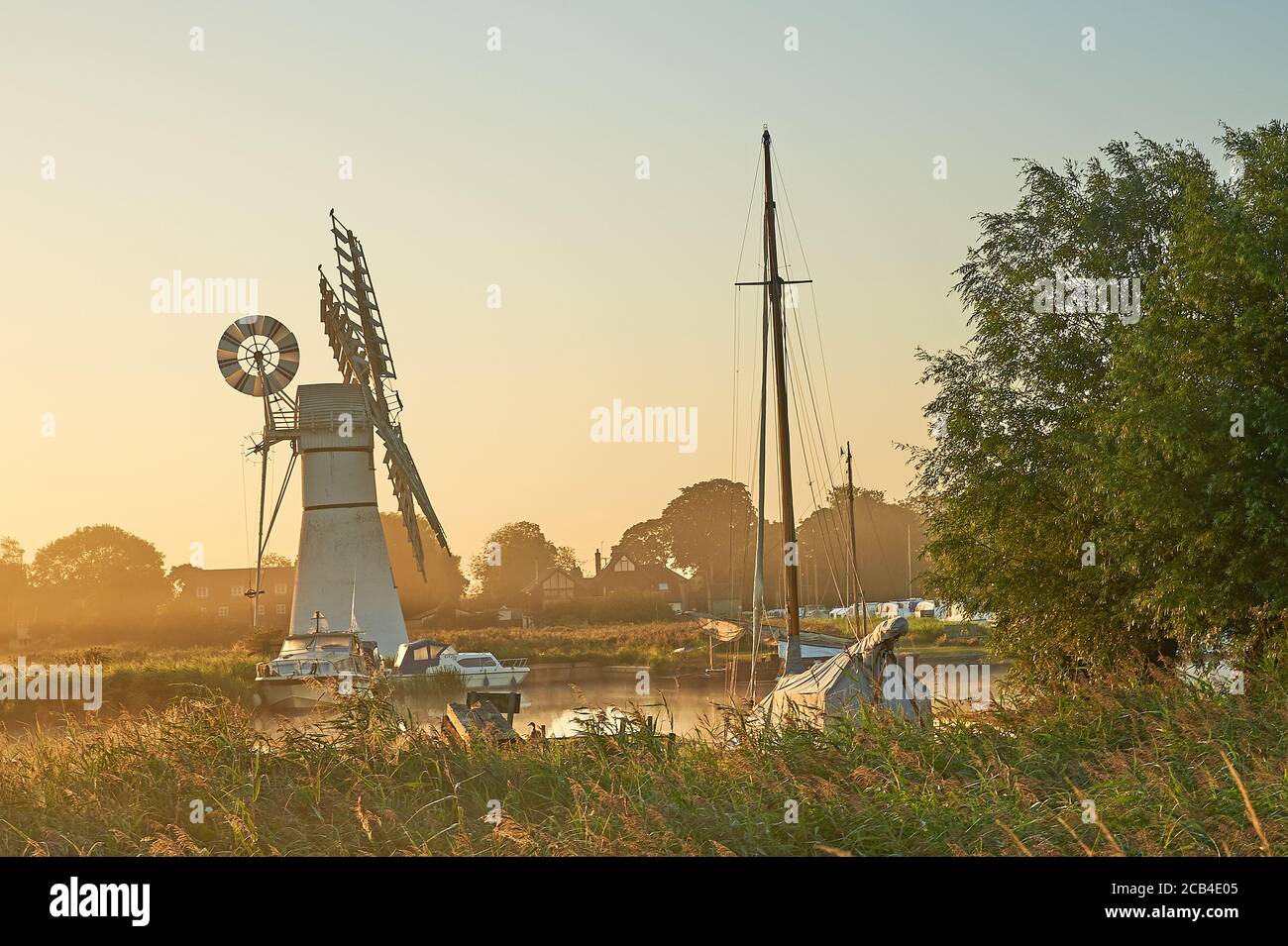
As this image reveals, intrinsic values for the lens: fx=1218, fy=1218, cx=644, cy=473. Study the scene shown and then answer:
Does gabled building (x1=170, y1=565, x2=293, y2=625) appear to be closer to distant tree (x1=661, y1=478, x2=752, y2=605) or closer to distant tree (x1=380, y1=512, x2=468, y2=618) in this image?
distant tree (x1=380, y1=512, x2=468, y2=618)

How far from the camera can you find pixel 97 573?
11919cm

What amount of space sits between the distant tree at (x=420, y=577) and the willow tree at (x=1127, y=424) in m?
66.7

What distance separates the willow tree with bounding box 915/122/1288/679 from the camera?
1956 cm

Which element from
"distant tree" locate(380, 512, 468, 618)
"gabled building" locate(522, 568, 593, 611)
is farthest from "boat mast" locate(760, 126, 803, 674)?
"gabled building" locate(522, 568, 593, 611)

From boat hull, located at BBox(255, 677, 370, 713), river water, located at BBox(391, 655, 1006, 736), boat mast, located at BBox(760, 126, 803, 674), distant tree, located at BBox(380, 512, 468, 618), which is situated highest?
boat mast, located at BBox(760, 126, 803, 674)

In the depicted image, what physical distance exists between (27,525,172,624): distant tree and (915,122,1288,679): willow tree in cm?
9985

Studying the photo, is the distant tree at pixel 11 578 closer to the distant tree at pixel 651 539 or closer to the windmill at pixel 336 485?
the distant tree at pixel 651 539

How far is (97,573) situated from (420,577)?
42909mm

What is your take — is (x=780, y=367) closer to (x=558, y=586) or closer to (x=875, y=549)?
(x=558, y=586)

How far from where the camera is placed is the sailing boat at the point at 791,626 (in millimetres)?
20266

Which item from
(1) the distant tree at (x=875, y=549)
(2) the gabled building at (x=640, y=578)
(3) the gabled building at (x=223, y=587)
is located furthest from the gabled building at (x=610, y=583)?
(3) the gabled building at (x=223, y=587)

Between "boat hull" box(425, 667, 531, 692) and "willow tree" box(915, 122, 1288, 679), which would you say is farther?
"boat hull" box(425, 667, 531, 692)
